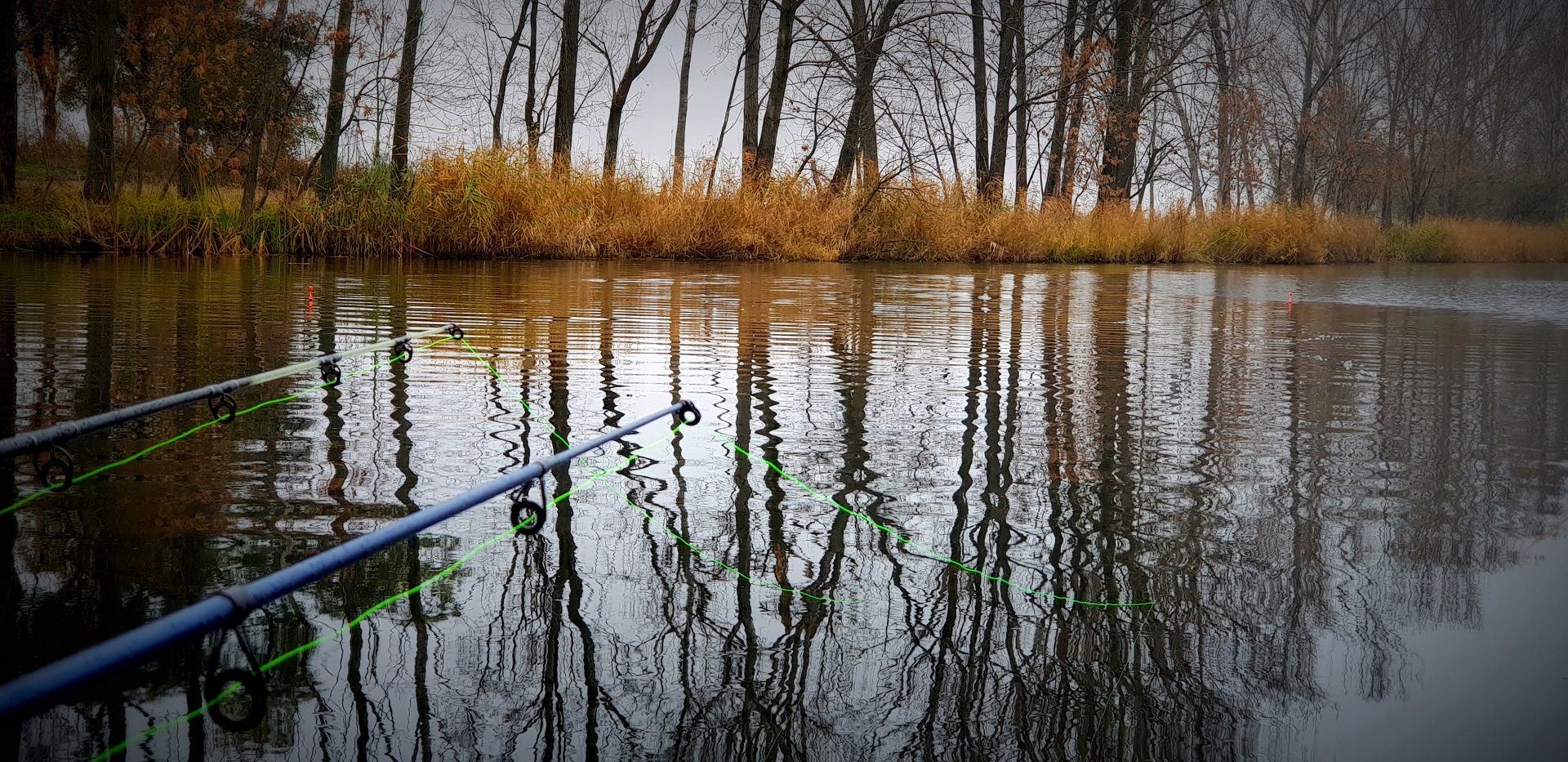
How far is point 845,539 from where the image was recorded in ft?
9.64

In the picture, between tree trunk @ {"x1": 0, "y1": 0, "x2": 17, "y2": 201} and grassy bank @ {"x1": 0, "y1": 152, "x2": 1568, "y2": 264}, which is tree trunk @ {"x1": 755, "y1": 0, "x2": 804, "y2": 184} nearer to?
grassy bank @ {"x1": 0, "y1": 152, "x2": 1568, "y2": 264}

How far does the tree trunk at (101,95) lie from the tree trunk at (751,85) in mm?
9791

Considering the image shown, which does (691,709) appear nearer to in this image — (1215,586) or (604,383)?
(1215,586)

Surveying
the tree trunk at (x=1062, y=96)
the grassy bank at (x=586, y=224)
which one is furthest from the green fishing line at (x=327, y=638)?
the tree trunk at (x=1062, y=96)

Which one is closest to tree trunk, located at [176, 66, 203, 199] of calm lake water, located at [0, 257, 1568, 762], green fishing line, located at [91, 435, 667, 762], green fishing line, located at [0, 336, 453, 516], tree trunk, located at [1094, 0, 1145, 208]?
calm lake water, located at [0, 257, 1568, 762]

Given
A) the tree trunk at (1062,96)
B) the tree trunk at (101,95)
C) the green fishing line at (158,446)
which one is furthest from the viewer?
the tree trunk at (1062,96)

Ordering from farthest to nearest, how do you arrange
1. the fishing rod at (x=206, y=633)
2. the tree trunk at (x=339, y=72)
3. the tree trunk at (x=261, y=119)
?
the tree trunk at (x=339, y=72)
the tree trunk at (x=261, y=119)
the fishing rod at (x=206, y=633)

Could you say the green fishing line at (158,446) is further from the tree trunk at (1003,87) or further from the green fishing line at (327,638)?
the tree trunk at (1003,87)

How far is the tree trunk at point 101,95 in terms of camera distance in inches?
689

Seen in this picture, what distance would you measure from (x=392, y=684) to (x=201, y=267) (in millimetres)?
13999

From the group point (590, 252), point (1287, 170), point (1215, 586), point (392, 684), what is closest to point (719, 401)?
point (1215, 586)

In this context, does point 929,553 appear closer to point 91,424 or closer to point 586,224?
point 91,424

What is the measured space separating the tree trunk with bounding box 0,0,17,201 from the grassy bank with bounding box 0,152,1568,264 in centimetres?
61

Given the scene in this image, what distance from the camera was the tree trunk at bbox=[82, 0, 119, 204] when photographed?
1750 cm
